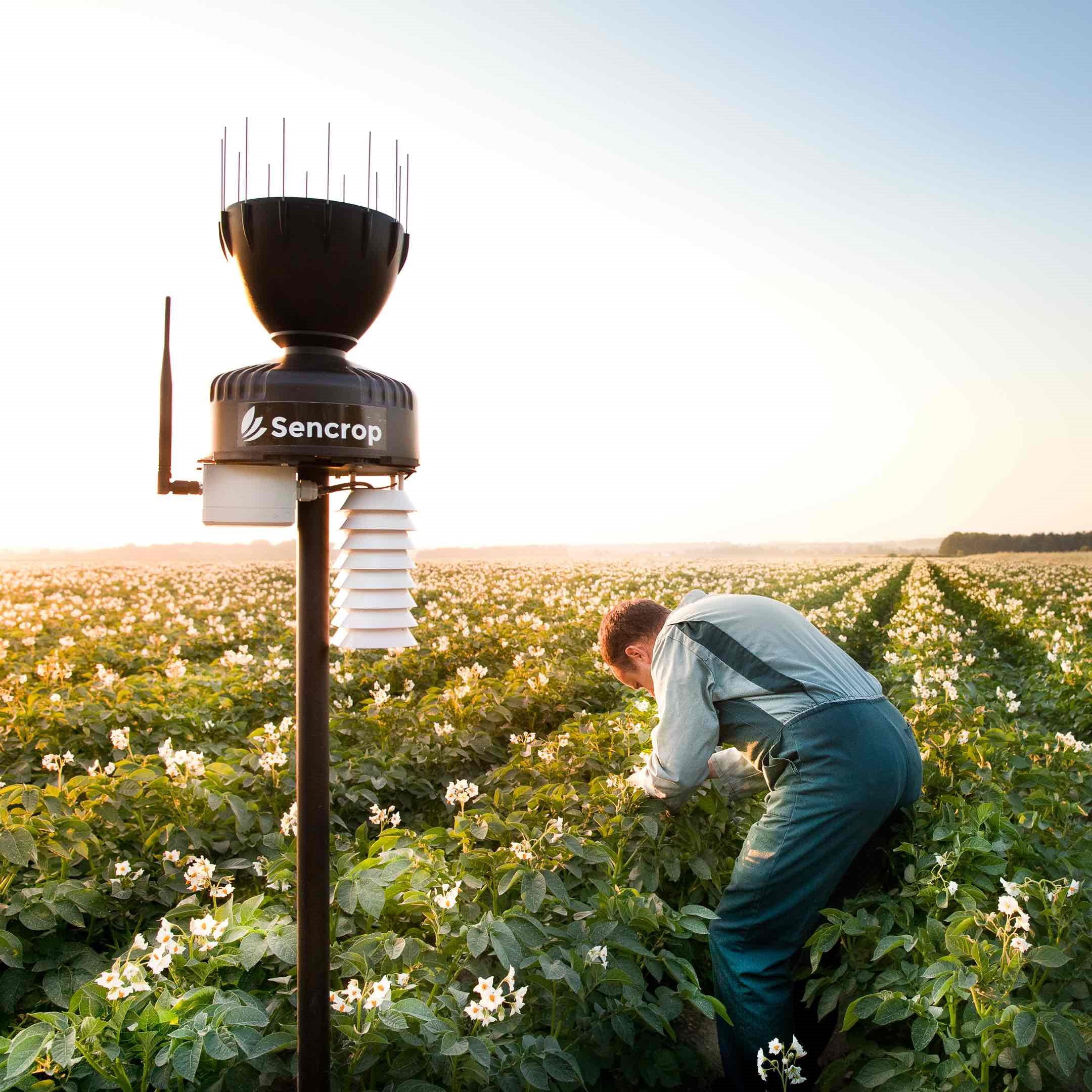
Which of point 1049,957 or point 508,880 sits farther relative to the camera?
point 508,880

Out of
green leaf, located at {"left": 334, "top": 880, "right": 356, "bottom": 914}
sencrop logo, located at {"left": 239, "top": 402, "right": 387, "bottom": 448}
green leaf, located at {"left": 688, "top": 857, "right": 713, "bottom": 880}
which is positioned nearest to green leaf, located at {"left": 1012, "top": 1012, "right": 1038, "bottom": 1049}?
green leaf, located at {"left": 688, "top": 857, "right": 713, "bottom": 880}

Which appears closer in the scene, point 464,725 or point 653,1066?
point 653,1066

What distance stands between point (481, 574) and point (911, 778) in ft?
63.1

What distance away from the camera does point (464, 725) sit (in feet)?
19.7

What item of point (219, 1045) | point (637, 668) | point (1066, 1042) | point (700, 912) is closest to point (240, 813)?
point (219, 1045)

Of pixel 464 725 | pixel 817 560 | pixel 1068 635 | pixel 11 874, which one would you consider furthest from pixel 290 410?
pixel 817 560

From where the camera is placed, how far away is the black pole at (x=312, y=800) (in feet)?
7.50

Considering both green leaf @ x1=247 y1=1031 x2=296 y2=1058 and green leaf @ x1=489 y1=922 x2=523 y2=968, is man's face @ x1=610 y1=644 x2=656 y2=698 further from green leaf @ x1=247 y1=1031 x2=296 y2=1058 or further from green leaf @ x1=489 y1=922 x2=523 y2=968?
green leaf @ x1=247 y1=1031 x2=296 y2=1058

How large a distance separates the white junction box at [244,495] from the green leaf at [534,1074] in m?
1.60

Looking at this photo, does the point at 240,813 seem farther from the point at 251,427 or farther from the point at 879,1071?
the point at 879,1071

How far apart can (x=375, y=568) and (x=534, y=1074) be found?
1435mm

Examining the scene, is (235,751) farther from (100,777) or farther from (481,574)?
(481,574)

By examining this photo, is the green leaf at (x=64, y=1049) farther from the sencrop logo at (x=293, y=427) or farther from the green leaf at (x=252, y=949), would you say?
the sencrop logo at (x=293, y=427)

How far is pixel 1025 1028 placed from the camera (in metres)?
2.42
